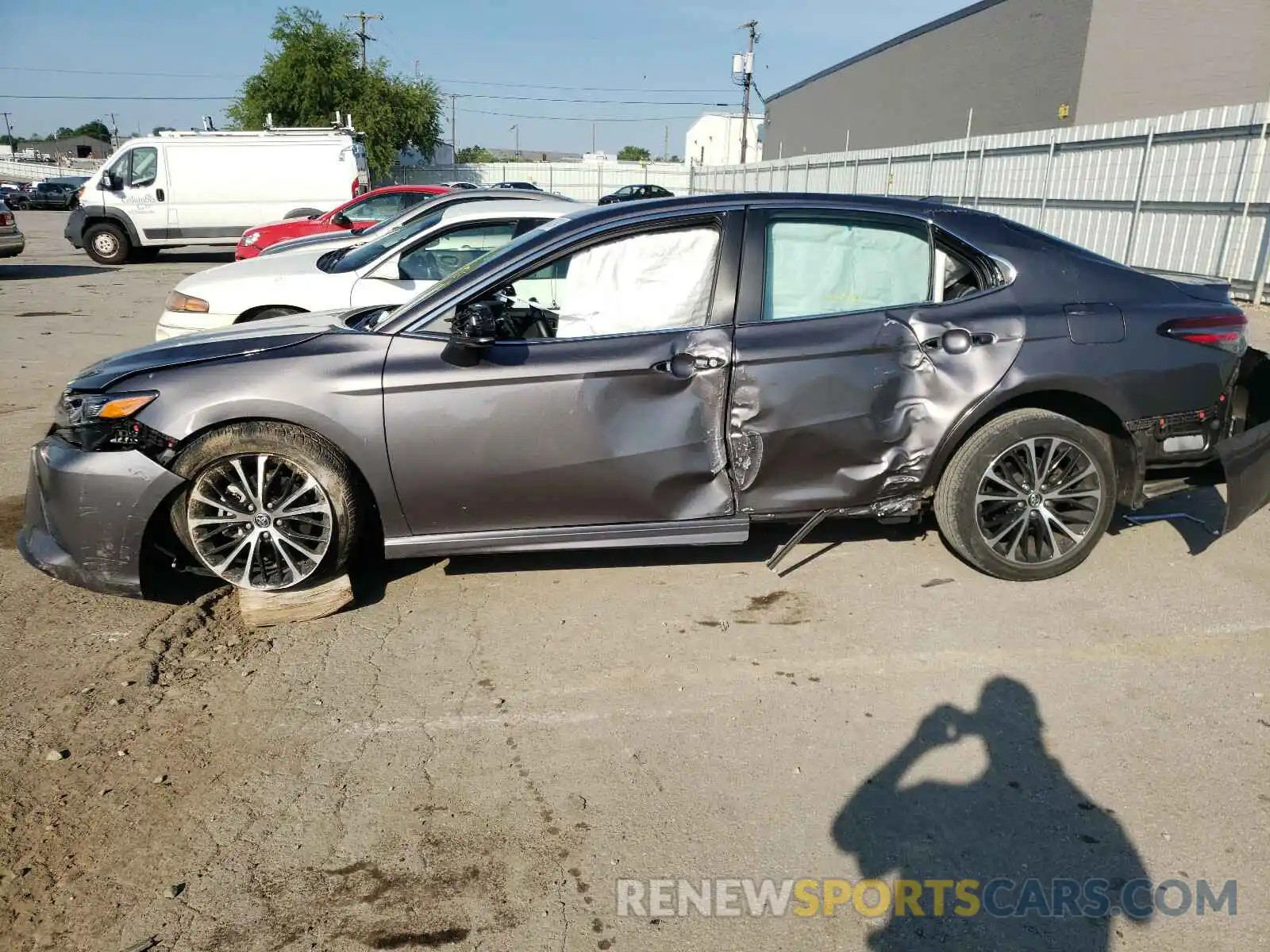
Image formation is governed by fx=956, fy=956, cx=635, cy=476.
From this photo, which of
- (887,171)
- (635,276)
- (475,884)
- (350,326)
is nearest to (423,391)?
(350,326)

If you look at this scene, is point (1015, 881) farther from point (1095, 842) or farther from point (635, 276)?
point (635, 276)

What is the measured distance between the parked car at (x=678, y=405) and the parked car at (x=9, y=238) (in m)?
17.4

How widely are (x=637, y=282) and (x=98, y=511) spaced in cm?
245

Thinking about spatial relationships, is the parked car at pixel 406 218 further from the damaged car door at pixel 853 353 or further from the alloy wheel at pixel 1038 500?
the alloy wheel at pixel 1038 500

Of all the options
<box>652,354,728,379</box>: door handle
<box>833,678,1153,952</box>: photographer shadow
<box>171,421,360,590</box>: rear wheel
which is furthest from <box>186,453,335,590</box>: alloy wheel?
<box>833,678,1153,952</box>: photographer shadow

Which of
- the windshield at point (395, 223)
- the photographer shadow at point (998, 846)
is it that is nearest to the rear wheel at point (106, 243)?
the windshield at point (395, 223)

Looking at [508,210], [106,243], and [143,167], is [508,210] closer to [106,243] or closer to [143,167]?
[143,167]

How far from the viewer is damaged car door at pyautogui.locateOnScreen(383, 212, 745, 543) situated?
4.02 m

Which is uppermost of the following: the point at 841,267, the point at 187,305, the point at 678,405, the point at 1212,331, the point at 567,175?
the point at 567,175

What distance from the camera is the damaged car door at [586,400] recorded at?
158 inches

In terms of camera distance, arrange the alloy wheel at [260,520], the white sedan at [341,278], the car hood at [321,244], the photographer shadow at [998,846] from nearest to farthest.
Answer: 1. the photographer shadow at [998,846]
2. the alloy wheel at [260,520]
3. the white sedan at [341,278]
4. the car hood at [321,244]

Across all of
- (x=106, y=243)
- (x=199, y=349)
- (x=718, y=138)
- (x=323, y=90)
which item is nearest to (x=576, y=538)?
(x=199, y=349)

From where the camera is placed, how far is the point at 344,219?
15.5m

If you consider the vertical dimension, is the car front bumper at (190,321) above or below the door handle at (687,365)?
below
